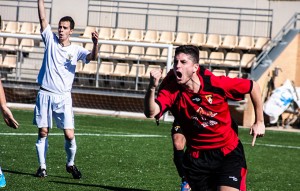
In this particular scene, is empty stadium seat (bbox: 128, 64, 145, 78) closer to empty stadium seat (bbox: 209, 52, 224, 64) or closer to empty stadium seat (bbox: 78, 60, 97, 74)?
empty stadium seat (bbox: 78, 60, 97, 74)

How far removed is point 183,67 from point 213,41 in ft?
65.4

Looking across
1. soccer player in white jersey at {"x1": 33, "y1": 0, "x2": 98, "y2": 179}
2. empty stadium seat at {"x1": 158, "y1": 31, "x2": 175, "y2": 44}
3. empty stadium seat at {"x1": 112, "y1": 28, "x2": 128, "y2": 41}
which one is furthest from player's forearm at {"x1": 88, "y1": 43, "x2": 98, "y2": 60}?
empty stadium seat at {"x1": 112, "y1": 28, "x2": 128, "y2": 41}

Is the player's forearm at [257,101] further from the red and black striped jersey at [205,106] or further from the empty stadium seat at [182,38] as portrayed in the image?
the empty stadium seat at [182,38]

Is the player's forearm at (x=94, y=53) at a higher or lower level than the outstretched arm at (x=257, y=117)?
higher

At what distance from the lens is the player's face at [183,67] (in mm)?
7047

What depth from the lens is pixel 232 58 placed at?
26.1 m

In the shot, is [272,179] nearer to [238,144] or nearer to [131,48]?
[238,144]

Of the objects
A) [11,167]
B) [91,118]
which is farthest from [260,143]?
[11,167]

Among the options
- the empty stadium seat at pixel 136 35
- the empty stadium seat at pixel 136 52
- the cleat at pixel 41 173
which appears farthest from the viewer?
the empty stadium seat at pixel 136 35

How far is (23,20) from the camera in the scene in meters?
31.2

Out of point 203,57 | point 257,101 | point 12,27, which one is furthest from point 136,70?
point 257,101

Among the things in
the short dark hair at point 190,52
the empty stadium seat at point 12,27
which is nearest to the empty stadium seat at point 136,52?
the empty stadium seat at point 12,27

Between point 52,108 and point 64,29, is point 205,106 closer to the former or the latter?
point 64,29

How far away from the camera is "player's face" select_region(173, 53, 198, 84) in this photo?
705 cm
